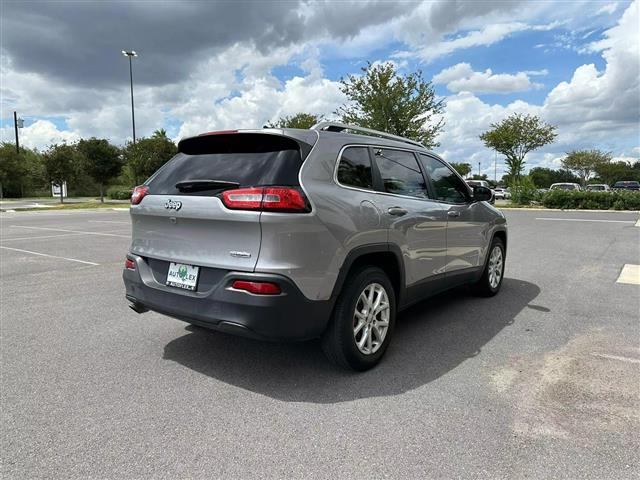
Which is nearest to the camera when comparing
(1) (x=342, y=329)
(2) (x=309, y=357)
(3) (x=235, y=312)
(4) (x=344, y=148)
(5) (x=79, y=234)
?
(3) (x=235, y=312)

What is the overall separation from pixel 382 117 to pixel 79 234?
55.1ft

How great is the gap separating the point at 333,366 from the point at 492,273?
322cm

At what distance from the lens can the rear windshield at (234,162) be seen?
3.13 meters

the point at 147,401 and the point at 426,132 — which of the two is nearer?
the point at 147,401

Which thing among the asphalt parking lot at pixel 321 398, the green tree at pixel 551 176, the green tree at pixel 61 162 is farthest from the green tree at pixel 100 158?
the green tree at pixel 551 176

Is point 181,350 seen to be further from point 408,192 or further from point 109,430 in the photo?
point 408,192

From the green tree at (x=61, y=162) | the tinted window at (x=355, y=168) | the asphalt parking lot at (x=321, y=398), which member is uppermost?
the green tree at (x=61, y=162)

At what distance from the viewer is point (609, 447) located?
2600 mm

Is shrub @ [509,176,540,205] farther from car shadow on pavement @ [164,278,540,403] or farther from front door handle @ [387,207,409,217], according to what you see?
front door handle @ [387,207,409,217]

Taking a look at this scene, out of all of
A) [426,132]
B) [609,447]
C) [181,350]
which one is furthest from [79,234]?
[426,132]

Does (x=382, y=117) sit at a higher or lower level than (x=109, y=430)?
higher

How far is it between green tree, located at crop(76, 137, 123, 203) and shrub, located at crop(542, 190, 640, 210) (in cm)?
3249

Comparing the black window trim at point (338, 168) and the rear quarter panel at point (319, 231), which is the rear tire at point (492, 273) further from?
the rear quarter panel at point (319, 231)

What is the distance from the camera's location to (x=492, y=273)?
6.00 meters
